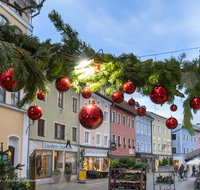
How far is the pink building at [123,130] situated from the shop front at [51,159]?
8.69 metres

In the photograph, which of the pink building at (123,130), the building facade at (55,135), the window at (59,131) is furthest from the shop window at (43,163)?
the pink building at (123,130)

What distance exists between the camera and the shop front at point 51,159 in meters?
19.0

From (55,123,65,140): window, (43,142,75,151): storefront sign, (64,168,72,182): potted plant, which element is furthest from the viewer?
(55,123,65,140): window

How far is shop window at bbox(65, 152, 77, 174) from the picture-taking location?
74.3ft

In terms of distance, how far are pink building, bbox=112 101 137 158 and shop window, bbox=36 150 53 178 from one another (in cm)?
1193

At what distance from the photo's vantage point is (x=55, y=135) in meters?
21.5

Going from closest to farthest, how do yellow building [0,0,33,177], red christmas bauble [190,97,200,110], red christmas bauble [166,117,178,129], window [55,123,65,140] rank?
red christmas bauble [190,97,200,110]
red christmas bauble [166,117,178,129]
yellow building [0,0,33,177]
window [55,123,65,140]

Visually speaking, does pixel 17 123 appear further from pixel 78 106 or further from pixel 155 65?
pixel 155 65

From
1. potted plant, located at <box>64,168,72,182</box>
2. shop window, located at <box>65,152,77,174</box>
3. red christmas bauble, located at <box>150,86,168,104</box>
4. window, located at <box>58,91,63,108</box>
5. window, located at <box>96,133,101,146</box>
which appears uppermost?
window, located at <box>58,91,63,108</box>

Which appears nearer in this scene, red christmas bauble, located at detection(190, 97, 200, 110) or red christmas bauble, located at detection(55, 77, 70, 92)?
red christmas bauble, located at detection(190, 97, 200, 110)

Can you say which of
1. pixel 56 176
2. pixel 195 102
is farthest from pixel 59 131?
pixel 195 102

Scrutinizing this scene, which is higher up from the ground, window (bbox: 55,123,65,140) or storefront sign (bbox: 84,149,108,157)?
window (bbox: 55,123,65,140)

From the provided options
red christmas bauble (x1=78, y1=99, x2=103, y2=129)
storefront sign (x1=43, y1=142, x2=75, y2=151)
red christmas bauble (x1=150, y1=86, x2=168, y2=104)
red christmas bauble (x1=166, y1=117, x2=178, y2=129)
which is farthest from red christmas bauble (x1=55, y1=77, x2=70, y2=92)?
storefront sign (x1=43, y1=142, x2=75, y2=151)

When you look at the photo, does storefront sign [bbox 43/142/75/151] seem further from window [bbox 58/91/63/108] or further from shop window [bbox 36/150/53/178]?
window [bbox 58/91/63/108]
